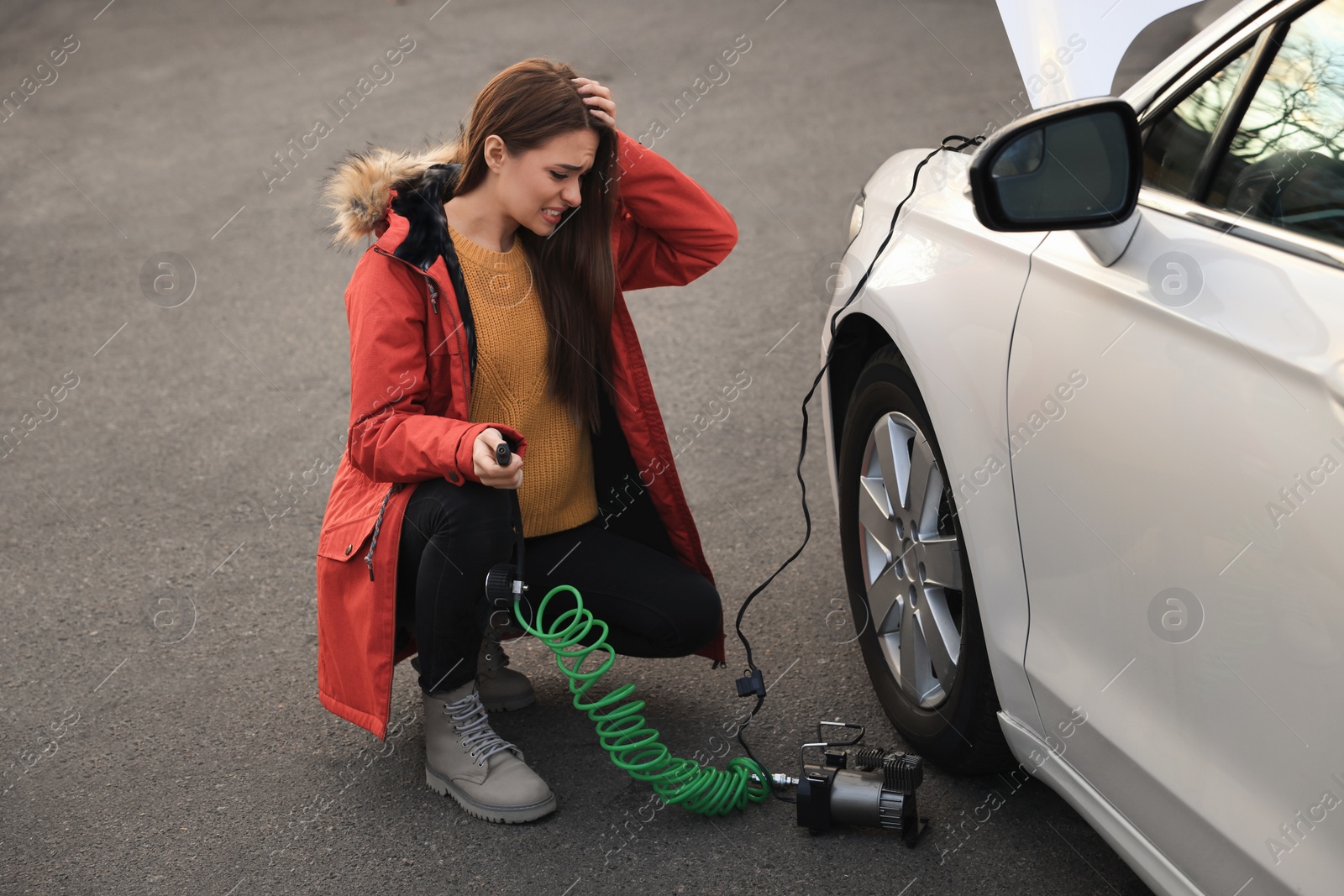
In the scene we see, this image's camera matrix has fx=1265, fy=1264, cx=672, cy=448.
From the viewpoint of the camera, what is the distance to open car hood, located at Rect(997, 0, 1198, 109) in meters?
2.26

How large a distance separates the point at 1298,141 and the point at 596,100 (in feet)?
4.67

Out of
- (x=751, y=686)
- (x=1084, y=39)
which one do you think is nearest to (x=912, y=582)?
(x=751, y=686)

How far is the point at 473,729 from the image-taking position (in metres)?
2.85

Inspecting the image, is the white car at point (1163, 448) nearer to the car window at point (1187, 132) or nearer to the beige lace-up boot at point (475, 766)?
the car window at point (1187, 132)

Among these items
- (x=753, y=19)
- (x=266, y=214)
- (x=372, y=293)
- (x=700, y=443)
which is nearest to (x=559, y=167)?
(x=372, y=293)

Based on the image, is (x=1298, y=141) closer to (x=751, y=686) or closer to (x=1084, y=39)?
(x=1084, y=39)

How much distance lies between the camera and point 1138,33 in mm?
2250

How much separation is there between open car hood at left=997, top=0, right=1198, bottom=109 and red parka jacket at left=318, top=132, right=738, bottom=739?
93cm

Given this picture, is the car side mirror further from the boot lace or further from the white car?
the boot lace

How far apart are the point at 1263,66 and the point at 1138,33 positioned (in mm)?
365

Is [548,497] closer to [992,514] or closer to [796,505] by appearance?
[992,514]

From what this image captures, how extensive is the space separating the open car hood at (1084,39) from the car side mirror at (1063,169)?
1.28 ft

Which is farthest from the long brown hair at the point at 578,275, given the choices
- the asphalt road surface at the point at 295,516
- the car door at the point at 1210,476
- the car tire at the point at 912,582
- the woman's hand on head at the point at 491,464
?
the car door at the point at 1210,476

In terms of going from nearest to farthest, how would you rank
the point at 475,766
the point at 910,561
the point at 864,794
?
the point at 864,794 → the point at 910,561 → the point at 475,766
